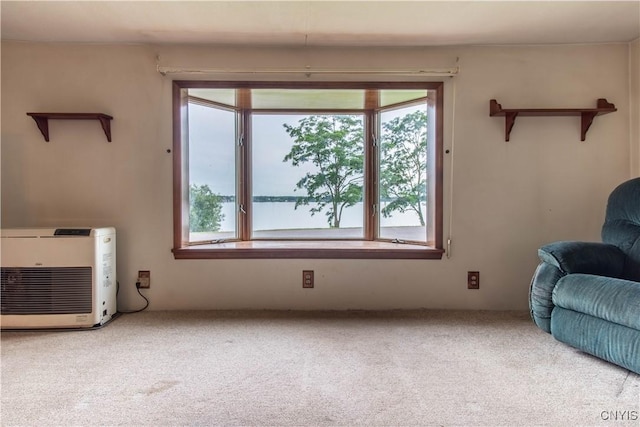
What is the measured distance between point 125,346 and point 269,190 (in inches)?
59.1

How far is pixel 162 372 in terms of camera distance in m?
1.59

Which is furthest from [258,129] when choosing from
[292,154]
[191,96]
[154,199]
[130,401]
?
[130,401]

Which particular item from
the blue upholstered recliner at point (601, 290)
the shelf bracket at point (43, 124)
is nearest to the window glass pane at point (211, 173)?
the shelf bracket at point (43, 124)

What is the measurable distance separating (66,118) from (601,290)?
324 centimetres

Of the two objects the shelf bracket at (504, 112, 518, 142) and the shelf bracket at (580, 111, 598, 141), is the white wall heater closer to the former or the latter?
the shelf bracket at (504, 112, 518, 142)

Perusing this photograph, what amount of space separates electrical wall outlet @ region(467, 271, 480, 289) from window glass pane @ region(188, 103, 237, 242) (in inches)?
71.0

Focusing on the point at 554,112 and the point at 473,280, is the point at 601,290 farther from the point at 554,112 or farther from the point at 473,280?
the point at 554,112

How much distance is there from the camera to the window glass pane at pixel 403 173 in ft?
8.92

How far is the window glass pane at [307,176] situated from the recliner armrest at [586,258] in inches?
53.7

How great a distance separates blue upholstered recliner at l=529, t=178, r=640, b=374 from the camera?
4.97 feet

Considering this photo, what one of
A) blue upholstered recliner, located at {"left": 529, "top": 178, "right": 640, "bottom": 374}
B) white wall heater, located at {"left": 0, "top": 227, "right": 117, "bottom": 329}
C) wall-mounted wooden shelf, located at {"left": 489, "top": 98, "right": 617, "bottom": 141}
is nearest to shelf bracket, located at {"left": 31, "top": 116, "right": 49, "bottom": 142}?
white wall heater, located at {"left": 0, "top": 227, "right": 117, "bottom": 329}

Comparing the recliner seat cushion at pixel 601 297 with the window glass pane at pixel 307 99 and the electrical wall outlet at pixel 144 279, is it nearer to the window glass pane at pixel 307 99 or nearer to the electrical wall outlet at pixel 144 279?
the window glass pane at pixel 307 99

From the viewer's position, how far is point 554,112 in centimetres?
237

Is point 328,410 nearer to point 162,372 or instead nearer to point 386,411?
point 386,411
